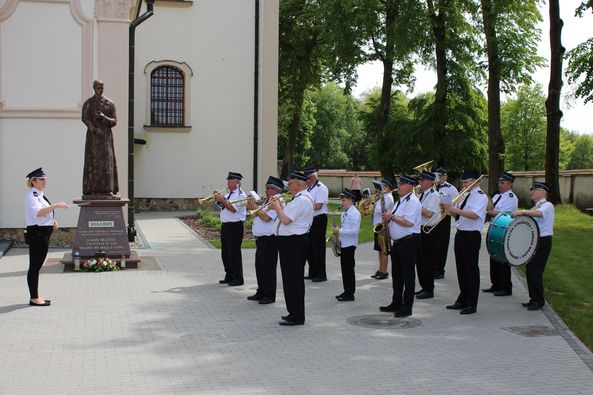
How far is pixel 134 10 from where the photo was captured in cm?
2012

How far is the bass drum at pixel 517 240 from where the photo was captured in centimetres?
1017

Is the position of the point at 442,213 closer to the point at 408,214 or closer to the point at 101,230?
the point at 408,214

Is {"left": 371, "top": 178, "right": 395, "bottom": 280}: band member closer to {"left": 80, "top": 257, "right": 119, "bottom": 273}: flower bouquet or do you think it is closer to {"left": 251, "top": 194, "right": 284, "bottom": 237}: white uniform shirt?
{"left": 251, "top": 194, "right": 284, "bottom": 237}: white uniform shirt

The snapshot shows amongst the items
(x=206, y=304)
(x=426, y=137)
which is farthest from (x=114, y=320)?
(x=426, y=137)

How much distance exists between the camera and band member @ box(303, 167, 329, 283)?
41.8 feet

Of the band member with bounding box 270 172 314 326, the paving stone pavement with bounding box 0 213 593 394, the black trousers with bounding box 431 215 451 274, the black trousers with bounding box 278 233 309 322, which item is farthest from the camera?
the black trousers with bounding box 431 215 451 274

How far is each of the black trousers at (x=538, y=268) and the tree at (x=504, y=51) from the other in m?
16.2

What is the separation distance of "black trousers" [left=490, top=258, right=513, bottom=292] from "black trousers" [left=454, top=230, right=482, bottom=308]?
1553 millimetres

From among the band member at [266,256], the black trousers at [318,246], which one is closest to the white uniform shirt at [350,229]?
the band member at [266,256]

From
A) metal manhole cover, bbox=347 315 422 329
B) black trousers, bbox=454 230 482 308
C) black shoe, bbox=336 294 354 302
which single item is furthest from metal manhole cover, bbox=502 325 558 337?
black shoe, bbox=336 294 354 302

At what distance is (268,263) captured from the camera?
10.7 meters

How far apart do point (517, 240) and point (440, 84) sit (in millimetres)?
21551

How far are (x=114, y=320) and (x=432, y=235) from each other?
18.6ft

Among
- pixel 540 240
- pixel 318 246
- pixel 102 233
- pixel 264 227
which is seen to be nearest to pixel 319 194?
pixel 318 246
